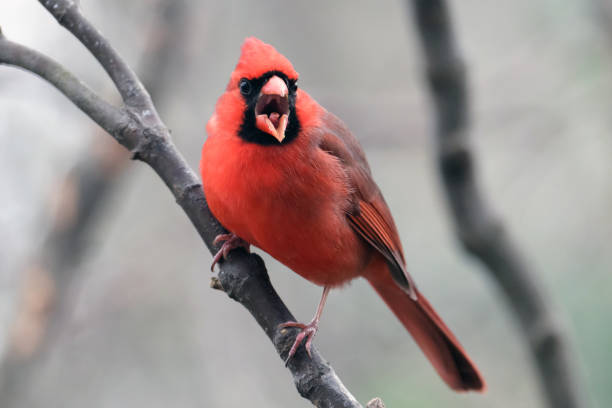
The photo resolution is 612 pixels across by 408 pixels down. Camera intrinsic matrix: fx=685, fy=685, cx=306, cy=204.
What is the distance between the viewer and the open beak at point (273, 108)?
8.16 feet

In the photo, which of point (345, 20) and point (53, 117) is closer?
point (53, 117)

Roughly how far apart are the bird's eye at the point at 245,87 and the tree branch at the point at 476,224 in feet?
2.22

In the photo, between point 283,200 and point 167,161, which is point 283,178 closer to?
point 283,200

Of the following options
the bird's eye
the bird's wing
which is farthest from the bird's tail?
the bird's eye

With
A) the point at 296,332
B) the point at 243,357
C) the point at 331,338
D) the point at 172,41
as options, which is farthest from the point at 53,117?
the point at 296,332

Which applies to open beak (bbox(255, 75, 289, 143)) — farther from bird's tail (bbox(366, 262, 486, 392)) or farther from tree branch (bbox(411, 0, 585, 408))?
bird's tail (bbox(366, 262, 486, 392))

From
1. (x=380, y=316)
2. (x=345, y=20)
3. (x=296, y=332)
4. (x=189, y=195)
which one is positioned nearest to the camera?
(x=296, y=332)

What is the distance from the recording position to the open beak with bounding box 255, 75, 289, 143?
98.0 inches

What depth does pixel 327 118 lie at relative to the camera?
2.96 meters

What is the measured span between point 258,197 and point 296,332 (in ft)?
1.86

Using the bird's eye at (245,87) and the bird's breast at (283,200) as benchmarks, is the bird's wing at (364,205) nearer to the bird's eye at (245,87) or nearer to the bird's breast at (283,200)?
the bird's breast at (283,200)

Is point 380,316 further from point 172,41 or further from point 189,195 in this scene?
point 189,195

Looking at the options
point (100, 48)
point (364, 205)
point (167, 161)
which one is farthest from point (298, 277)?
point (100, 48)

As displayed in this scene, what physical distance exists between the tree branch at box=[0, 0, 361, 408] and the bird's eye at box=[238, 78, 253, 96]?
0.41 metres
